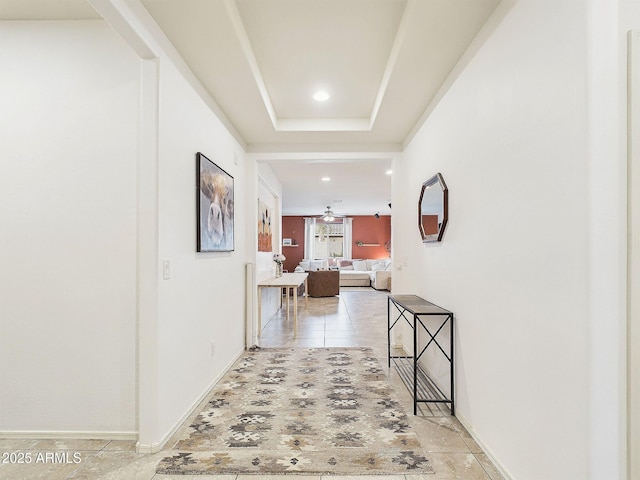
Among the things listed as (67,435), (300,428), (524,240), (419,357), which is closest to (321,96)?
(524,240)

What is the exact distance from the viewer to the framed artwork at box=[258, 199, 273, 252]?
5.08 m

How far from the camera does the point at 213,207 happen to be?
277 cm

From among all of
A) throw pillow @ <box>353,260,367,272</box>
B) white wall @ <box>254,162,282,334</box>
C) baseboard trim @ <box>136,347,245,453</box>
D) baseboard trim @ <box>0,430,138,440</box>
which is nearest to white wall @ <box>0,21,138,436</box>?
baseboard trim @ <box>0,430,138,440</box>

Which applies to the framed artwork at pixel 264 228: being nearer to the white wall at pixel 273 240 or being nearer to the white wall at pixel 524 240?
the white wall at pixel 273 240

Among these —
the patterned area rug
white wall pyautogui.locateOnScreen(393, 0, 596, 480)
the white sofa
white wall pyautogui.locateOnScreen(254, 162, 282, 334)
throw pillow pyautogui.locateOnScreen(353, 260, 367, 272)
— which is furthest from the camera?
throw pillow pyautogui.locateOnScreen(353, 260, 367, 272)

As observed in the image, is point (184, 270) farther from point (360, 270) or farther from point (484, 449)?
point (360, 270)

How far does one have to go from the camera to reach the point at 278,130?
3.60m

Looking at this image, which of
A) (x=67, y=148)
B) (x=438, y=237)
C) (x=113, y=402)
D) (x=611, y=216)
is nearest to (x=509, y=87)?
(x=611, y=216)

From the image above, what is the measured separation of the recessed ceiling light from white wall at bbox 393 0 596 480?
117cm

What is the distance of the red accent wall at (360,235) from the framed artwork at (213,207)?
903cm

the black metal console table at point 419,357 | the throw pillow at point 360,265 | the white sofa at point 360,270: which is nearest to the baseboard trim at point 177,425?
the black metal console table at point 419,357

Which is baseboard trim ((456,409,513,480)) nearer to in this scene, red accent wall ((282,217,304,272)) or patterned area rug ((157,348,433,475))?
patterned area rug ((157,348,433,475))

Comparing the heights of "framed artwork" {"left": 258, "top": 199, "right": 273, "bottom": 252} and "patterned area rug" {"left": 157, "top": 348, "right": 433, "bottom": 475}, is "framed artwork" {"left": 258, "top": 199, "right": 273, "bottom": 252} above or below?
above

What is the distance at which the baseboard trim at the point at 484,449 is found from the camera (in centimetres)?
167
